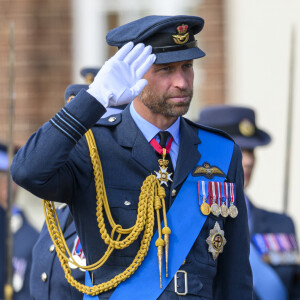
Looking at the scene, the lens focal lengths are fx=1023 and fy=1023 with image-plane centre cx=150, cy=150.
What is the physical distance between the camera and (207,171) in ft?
12.8

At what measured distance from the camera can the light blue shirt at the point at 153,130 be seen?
386 cm

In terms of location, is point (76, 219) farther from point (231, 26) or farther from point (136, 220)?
point (231, 26)

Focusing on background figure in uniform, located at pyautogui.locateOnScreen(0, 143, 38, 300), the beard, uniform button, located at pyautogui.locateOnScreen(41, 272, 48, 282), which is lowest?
background figure in uniform, located at pyautogui.locateOnScreen(0, 143, 38, 300)

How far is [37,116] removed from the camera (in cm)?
906

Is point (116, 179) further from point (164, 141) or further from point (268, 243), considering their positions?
point (268, 243)

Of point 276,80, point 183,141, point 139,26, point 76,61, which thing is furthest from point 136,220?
point 76,61

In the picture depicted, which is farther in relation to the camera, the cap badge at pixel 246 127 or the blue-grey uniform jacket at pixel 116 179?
the cap badge at pixel 246 127

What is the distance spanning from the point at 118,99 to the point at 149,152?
0.32 m

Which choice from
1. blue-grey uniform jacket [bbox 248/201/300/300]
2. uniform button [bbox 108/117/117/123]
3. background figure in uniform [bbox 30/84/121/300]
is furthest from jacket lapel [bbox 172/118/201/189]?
blue-grey uniform jacket [bbox 248/201/300/300]

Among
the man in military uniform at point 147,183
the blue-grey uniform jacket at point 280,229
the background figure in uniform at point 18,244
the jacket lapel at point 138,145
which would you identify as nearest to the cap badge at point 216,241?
the man in military uniform at point 147,183

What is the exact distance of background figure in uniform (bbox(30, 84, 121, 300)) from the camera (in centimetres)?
418

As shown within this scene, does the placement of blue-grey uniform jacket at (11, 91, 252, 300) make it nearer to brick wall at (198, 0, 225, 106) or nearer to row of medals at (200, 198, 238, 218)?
row of medals at (200, 198, 238, 218)

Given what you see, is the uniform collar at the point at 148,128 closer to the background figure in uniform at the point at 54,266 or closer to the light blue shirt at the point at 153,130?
the light blue shirt at the point at 153,130

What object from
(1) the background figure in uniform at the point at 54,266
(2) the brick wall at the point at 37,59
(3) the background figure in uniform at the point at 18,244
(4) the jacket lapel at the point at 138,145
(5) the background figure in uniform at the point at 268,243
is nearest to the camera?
(4) the jacket lapel at the point at 138,145
